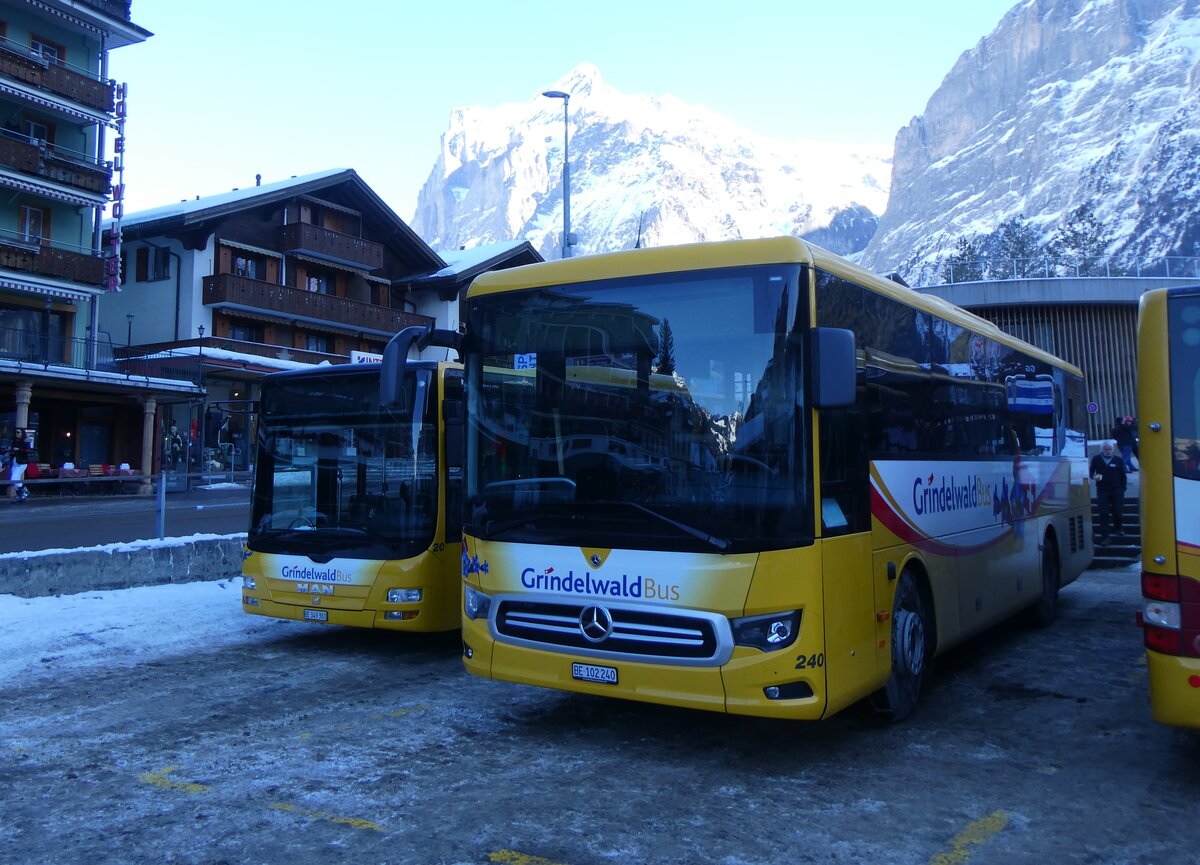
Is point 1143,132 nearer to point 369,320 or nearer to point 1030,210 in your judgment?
point 1030,210

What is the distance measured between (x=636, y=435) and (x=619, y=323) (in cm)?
69

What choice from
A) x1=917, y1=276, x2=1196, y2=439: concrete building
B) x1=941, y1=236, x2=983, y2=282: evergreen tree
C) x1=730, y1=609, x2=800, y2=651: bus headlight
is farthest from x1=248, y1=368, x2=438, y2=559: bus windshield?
x1=941, y1=236, x2=983, y2=282: evergreen tree

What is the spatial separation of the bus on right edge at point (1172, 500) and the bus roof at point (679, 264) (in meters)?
1.75

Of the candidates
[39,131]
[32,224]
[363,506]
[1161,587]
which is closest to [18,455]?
[32,224]

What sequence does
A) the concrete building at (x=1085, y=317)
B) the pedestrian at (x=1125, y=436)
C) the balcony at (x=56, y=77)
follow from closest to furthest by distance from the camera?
the pedestrian at (x=1125, y=436) → the concrete building at (x=1085, y=317) → the balcony at (x=56, y=77)

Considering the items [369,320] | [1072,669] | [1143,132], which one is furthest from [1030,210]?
[1072,669]

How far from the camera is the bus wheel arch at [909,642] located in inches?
258

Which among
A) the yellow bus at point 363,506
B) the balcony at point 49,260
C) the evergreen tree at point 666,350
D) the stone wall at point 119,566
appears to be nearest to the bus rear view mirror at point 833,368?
the evergreen tree at point 666,350

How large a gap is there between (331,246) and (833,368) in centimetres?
4169

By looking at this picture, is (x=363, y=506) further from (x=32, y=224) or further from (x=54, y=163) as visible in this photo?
(x=32, y=224)

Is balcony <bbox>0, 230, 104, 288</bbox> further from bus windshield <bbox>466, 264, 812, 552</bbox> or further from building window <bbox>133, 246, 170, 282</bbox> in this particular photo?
bus windshield <bbox>466, 264, 812, 552</bbox>

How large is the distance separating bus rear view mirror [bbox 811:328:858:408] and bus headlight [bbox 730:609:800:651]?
1140mm

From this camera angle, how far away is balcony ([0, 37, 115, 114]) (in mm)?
32438

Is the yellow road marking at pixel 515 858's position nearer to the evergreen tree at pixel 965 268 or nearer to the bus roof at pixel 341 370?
the bus roof at pixel 341 370
